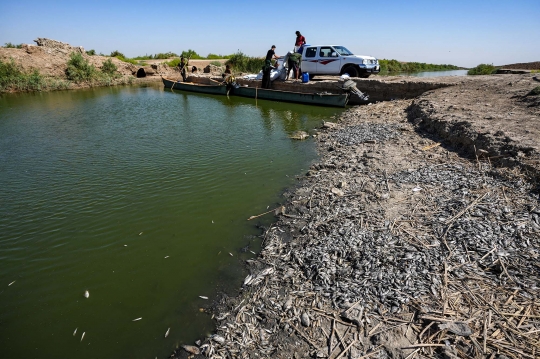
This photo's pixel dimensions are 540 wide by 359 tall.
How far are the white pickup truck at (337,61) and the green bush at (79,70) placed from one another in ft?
84.1

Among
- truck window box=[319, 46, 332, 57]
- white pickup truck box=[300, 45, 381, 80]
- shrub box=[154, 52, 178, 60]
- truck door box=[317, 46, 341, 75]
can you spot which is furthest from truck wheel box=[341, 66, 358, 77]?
shrub box=[154, 52, 178, 60]

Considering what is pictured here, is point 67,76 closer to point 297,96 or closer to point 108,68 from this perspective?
point 108,68

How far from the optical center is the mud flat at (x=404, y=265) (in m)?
3.27

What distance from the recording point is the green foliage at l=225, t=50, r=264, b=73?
43250mm

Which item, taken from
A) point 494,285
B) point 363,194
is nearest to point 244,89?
point 363,194

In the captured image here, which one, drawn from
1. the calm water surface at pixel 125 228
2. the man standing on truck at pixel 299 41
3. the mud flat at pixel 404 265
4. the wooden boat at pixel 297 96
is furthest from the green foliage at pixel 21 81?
the mud flat at pixel 404 265

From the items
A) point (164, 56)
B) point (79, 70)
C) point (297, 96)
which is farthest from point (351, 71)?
point (164, 56)

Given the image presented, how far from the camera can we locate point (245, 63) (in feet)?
145

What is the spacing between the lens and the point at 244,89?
22.9 metres

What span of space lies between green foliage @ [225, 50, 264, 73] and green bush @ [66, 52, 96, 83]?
1891 centimetres

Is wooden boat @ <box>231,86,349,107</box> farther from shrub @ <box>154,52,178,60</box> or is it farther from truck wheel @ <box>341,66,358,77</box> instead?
shrub @ <box>154,52,178,60</box>

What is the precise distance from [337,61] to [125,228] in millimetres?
17201

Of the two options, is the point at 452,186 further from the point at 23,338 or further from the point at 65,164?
the point at 65,164

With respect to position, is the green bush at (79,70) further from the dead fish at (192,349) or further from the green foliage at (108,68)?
the dead fish at (192,349)
